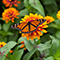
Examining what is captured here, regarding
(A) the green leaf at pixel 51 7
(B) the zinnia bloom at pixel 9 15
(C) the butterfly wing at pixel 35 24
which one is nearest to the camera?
(C) the butterfly wing at pixel 35 24

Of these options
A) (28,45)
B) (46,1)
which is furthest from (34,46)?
(46,1)

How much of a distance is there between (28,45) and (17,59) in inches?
4.7

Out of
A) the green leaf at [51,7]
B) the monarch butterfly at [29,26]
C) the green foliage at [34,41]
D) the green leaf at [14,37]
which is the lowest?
the green leaf at [14,37]

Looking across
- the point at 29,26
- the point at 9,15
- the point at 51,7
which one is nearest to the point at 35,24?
the point at 29,26

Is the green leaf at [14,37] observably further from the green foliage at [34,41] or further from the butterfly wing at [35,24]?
the butterfly wing at [35,24]

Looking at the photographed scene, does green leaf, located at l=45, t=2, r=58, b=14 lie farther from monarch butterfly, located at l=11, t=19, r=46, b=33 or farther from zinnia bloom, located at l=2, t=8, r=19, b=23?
monarch butterfly, located at l=11, t=19, r=46, b=33

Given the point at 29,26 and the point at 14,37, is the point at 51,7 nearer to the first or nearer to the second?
the point at 14,37

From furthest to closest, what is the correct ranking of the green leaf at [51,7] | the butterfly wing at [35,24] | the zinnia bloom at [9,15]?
the green leaf at [51,7], the zinnia bloom at [9,15], the butterfly wing at [35,24]

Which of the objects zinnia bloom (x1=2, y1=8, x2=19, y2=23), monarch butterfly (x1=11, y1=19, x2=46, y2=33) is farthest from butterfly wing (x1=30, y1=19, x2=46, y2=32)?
zinnia bloom (x1=2, y1=8, x2=19, y2=23)

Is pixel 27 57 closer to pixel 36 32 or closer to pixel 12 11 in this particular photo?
pixel 36 32

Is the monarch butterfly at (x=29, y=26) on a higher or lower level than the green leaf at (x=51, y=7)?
higher

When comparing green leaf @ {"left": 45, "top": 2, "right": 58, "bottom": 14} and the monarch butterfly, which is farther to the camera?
green leaf @ {"left": 45, "top": 2, "right": 58, "bottom": 14}

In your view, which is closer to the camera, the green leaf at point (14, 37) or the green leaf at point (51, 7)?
the green leaf at point (14, 37)

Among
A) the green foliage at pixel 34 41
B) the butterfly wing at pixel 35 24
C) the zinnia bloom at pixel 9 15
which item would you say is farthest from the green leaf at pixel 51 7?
the butterfly wing at pixel 35 24
